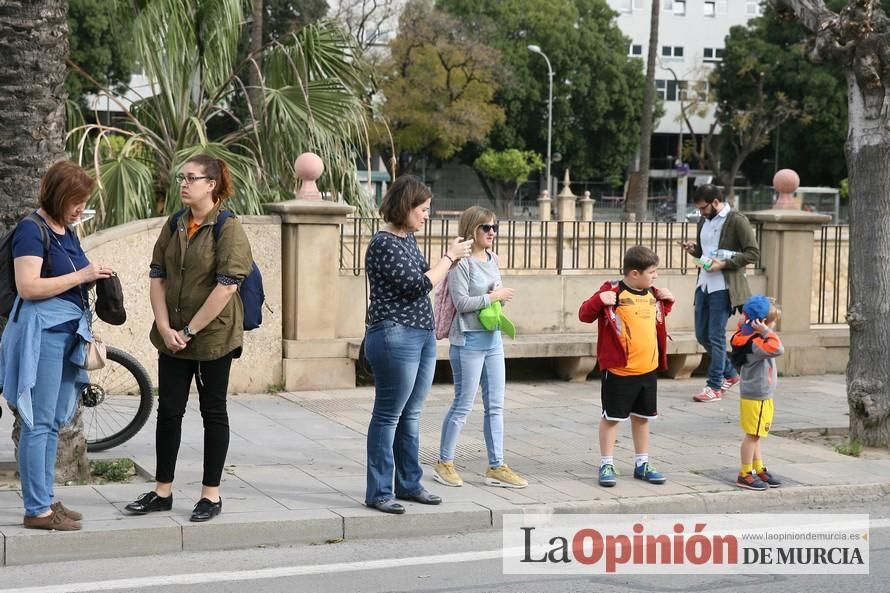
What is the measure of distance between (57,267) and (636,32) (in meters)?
79.1

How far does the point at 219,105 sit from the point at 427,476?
6.65 m

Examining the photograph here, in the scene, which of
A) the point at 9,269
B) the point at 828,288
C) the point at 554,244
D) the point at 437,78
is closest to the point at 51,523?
the point at 9,269

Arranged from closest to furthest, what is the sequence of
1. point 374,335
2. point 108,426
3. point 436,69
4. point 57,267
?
point 57,267 < point 374,335 < point 108,426 < point 436,69

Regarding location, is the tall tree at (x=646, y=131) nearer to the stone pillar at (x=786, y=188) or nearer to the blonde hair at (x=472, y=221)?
the stone pillar at (x=786, y=188)

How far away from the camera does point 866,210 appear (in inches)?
353

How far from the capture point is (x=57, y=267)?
19.4ft

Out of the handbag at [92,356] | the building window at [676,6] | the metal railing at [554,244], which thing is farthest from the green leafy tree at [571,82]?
the handbag at [92,356]

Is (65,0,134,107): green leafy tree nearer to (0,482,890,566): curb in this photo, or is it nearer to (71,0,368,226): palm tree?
(71,0,368,226): palm tree

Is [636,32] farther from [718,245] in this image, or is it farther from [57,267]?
[57,267]

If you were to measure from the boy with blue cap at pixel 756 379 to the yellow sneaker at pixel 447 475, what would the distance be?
1.81 metres

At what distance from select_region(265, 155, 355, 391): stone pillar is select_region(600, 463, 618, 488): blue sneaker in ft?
13.6

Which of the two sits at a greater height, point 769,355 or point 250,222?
point 250,222

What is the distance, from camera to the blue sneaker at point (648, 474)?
7.52 metres

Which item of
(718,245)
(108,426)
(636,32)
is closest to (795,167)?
(636,32)
